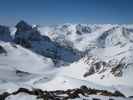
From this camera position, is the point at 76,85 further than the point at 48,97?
Yes

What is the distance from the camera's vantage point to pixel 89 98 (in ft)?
305

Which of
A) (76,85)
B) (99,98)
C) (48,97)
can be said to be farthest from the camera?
(76,85)

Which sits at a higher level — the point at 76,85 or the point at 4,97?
the point at 76,85

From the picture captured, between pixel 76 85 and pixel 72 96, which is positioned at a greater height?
pixel 76 85

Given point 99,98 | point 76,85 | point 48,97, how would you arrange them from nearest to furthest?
point 48,97 < point 99,98 < point 76,85

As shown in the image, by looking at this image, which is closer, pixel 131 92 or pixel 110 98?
pixel 110 98

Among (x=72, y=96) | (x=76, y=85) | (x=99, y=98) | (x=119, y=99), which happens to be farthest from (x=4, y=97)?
(x=76, y=85)

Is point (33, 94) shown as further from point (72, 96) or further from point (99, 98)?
point (99, 98)

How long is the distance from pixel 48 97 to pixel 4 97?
13.8m

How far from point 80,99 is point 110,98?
35.7 feet

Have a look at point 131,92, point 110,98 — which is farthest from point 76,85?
point 110,98

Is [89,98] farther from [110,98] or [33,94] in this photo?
[33,94]

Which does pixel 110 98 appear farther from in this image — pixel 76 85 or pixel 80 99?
pixel 76 85

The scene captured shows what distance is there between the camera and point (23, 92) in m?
95.7
